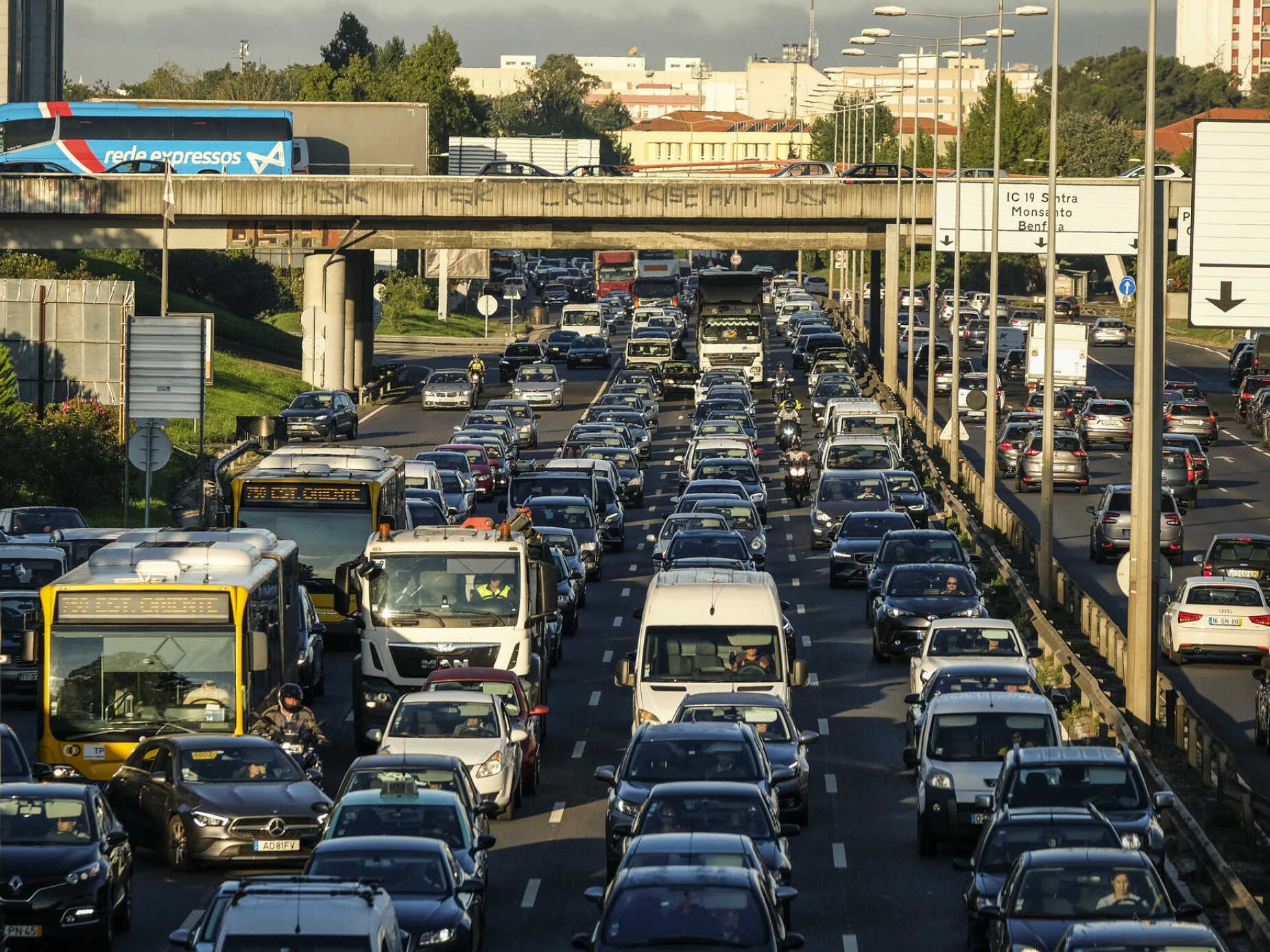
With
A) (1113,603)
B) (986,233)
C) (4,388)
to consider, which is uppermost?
(986,233)

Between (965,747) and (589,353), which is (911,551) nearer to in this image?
(965,747)

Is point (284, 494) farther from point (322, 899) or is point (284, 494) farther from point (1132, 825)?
point (322, 899)

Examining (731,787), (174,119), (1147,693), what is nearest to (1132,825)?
(731,787)

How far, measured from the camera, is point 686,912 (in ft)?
50.0

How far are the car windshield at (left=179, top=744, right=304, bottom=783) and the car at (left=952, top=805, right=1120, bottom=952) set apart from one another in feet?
22.1

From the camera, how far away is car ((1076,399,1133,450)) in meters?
68.2

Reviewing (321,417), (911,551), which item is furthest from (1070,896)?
(321,417)

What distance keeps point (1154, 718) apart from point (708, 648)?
5.38 meters

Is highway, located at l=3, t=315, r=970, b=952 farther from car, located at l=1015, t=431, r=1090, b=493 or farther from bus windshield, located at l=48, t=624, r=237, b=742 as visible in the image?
car, located at l=1015, t=431, r=1090, b=493

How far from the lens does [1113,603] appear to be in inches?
1631

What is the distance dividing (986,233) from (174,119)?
92.7 feet

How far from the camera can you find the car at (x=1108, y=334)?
108 meters

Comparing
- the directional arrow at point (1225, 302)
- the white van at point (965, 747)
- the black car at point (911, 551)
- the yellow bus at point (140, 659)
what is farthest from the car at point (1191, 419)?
the directional arrow at point (1225, 302)

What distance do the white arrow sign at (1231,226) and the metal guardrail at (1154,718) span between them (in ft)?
15.2
